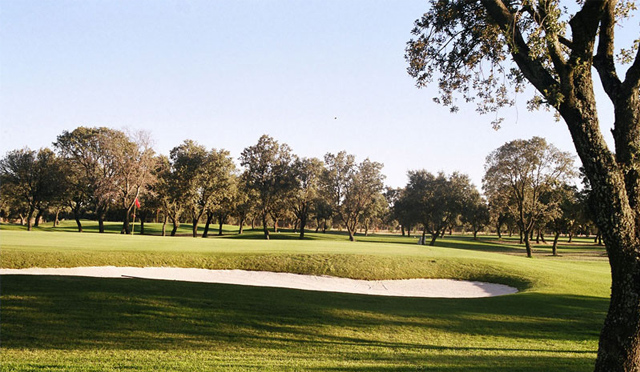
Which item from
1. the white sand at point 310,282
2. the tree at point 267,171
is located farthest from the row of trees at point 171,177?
the white sand at point 310,282

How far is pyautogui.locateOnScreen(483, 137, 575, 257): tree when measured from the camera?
1623 inches

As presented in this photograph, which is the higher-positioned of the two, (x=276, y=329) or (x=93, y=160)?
(x=93, y=160)

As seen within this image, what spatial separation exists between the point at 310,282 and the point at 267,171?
1482 inches

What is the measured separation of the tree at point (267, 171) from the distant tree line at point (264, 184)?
13 centimetres

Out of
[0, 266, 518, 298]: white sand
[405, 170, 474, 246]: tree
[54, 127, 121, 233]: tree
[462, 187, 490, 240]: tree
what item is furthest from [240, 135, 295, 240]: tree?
[0, 266, 518, 298]: white sand

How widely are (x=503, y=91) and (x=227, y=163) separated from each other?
156 ft

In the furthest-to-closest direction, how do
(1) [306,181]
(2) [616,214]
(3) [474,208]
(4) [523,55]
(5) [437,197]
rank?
(3) [474,208], (5) [437,197], (1) [306,181], (4) [523,55], (2) [616,214]

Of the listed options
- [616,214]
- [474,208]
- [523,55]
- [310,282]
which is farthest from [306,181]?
[616,214]

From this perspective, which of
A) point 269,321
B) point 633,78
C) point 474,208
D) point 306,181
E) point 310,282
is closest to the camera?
point 633,78

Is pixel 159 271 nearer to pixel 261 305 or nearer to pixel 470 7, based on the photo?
pixel 261 305

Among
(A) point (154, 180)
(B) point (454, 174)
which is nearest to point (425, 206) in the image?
(B) point (454, 174)

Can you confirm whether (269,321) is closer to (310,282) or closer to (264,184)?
(310,282)

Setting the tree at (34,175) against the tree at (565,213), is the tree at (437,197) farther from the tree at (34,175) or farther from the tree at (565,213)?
the tree at (34,175)

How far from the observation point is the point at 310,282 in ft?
58.0
